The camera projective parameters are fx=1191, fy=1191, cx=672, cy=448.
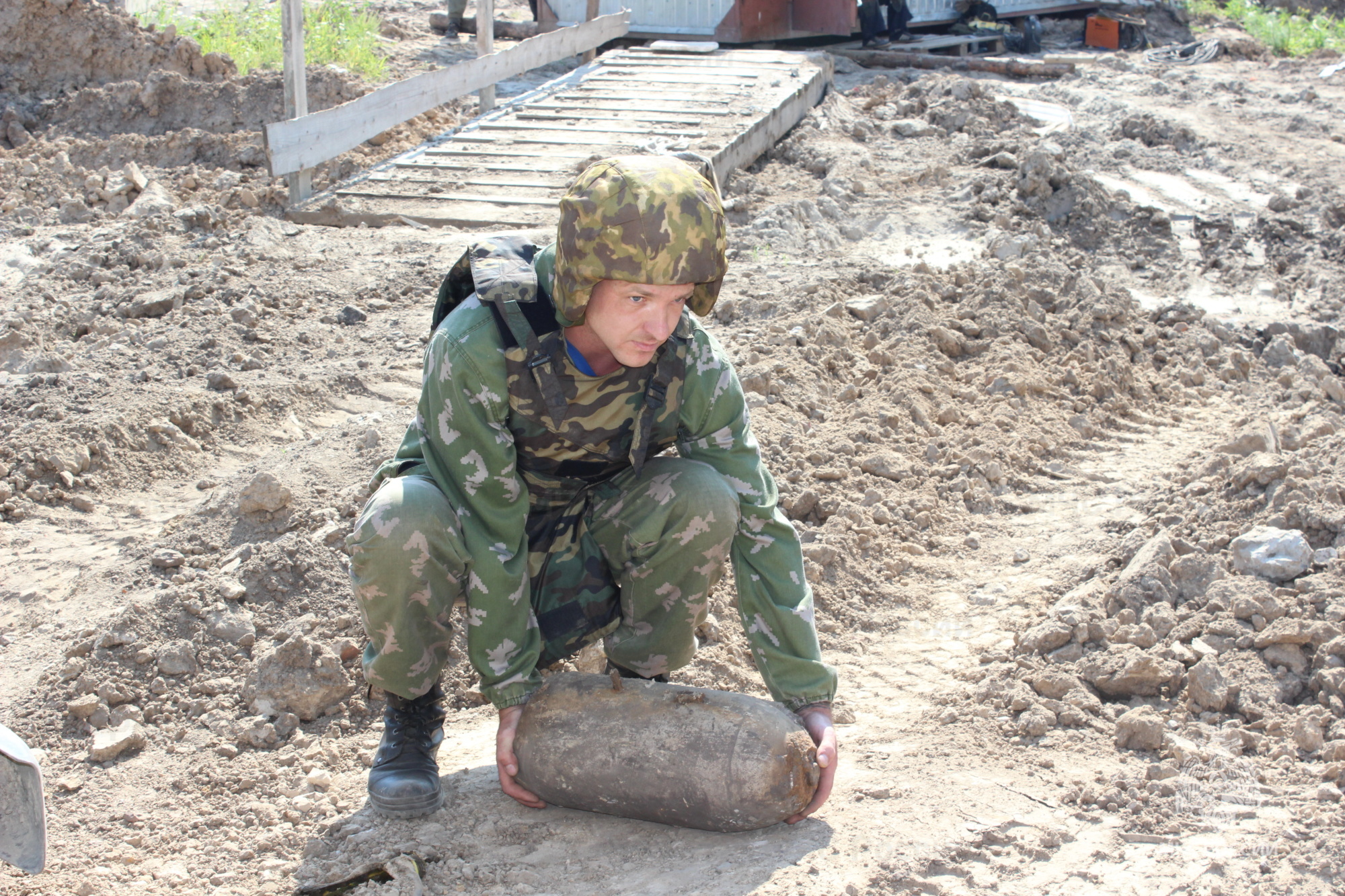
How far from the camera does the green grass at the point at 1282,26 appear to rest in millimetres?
13773

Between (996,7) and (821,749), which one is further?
(996,7)

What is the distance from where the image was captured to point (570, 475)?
263cm

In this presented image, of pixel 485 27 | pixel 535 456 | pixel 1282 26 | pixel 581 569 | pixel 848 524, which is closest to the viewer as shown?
pixel 535 456

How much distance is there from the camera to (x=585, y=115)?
8.82 metres

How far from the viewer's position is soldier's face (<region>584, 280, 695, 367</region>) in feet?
7.39

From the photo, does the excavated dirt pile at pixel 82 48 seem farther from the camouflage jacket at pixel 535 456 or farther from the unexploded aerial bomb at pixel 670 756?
the unexploded aerial bomb at pixel 670 756

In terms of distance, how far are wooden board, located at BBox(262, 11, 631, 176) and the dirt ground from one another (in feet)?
1.27

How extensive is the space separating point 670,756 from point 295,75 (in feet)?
18.8

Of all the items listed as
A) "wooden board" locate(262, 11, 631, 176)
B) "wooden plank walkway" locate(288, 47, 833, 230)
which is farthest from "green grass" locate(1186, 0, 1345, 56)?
"wooden board" locate(262, 11, 631, 176)

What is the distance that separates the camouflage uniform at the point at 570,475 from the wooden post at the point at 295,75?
15.9 feet

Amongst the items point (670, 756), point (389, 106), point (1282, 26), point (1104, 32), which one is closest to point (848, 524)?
point (670, 756)

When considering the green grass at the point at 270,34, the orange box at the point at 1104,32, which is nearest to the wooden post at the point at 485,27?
the green grass at the point at 270,34

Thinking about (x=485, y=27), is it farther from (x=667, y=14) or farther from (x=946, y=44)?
(x=946, y=44)

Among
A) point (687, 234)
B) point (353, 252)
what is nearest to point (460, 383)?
point (687, 234)
